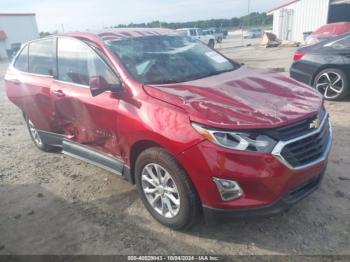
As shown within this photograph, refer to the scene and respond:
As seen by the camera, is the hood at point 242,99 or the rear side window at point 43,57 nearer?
the hood at point 242,99

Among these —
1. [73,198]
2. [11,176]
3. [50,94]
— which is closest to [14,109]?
[11,176]

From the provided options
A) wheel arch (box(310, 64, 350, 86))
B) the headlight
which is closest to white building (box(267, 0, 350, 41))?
wheel arch (box(310, 64, 350, 86))

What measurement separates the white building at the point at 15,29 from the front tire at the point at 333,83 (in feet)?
138

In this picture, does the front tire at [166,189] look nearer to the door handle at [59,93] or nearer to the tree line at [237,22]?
the door handle at [59,93]

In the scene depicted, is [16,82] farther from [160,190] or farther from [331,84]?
[331,84]

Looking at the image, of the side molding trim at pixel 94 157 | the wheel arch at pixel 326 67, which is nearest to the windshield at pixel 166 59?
the side molding trim at pixel 94 157

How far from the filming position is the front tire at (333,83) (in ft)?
22.4

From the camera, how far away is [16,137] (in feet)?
21.8

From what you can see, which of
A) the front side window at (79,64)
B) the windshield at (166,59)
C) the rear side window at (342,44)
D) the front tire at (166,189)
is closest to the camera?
the front tire at (166,189)

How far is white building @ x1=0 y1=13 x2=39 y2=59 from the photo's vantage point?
41184mm

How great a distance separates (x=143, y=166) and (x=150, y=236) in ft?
2.18

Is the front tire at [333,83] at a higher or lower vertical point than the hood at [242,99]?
lower

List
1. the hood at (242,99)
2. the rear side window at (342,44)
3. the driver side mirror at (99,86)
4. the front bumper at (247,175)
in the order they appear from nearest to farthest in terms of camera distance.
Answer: the front bumper at (247,175) < the hood at (242,99) < the driver side mirror at (99,86) < the rear side window at (342,44)

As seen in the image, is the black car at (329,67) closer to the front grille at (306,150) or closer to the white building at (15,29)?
the front grille at (306,150)
